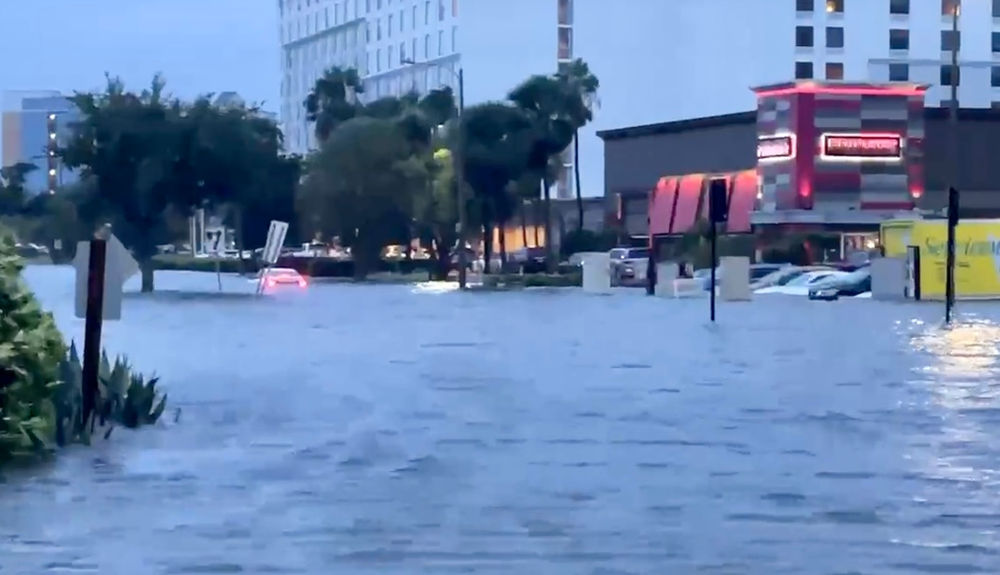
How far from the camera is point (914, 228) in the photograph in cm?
5634

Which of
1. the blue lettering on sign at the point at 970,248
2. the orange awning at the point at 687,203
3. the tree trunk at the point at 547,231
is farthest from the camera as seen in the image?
the orange awning at the point at 687,203

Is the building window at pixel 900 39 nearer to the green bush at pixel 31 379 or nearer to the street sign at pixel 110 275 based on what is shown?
the street sign at pixel 110 275

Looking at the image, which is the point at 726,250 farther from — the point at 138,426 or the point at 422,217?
the point at 138,426

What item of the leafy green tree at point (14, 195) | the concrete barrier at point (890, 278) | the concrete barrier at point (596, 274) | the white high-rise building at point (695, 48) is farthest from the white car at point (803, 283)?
the leafy green tree at point (14, 195)

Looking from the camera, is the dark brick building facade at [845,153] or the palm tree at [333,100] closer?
the dark brick building facade at [845,153]

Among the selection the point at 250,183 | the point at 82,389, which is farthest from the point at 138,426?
the point at 250,183

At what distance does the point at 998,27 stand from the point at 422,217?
53.9 m

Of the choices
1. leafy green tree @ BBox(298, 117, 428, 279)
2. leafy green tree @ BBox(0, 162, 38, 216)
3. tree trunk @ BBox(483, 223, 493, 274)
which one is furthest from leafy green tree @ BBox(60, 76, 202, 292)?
leafy green tree @ BBox(0, 162, 38, 216)

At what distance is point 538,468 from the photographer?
15.7 metres

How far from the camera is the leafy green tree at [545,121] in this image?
100 m

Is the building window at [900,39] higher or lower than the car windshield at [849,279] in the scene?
A: higher

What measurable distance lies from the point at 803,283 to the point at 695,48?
71671 mm

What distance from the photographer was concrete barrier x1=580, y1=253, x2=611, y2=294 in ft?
240

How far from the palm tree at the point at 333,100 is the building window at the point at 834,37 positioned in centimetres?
→ 3119
